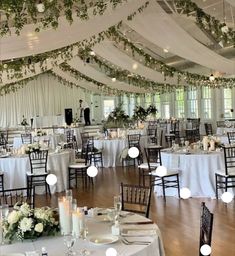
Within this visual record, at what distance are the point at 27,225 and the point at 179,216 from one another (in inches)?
152

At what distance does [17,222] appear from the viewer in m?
3.62

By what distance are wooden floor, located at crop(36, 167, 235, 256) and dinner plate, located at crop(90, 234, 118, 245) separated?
1.89 metres

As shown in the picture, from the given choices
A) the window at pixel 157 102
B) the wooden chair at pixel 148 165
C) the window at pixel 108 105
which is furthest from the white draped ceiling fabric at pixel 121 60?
the window at pixel 108 105

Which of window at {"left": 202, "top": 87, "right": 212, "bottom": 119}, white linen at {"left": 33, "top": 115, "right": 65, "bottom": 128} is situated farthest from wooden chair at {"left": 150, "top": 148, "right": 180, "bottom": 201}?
white linen at {"left": 33, "top": 115, "right": 65, "bottom": 128}

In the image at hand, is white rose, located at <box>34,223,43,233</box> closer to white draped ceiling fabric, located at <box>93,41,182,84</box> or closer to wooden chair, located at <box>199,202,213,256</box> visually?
wooden chair, located at <box>199,202,213,256</box>

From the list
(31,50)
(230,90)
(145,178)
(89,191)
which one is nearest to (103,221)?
(31,50)

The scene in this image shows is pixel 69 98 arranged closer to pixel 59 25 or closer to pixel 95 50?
pixel 95 50

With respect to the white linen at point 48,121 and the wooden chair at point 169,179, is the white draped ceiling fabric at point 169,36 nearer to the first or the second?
the wooden chair at point 169,179

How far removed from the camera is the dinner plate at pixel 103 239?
11.7 ft

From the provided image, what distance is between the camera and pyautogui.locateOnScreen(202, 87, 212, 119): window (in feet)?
66.2

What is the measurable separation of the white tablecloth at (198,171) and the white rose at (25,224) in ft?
16.9

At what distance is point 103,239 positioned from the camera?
3641 millimetres

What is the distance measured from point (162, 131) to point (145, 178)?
7717 mm

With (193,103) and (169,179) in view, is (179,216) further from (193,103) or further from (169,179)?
(193,103)
